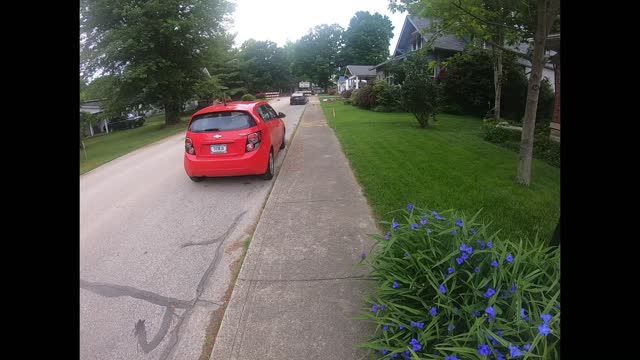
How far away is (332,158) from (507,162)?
4040mm

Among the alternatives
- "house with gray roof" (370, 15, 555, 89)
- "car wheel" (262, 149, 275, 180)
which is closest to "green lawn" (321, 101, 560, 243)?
"car wheel" (262, 149, 275, 180)

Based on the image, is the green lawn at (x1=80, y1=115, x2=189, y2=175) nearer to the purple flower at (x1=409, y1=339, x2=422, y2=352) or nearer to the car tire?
the car tire

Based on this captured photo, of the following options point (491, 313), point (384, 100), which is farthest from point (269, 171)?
point (384, 100)

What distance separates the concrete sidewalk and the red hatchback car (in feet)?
3.35

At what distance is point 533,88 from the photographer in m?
5.88

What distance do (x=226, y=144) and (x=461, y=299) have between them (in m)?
5.33

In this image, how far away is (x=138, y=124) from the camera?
3528 cm

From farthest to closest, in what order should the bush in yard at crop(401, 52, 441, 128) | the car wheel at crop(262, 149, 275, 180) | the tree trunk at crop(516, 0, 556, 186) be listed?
the bush in yard at crop(401, 52, 441, 128)
the car wheel at crop(262, 149, 275, 180)
the tree trunk at crop(516, 0, 556, 186)

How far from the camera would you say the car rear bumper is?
6.80 m

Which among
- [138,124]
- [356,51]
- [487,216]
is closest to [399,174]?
[487,216]
